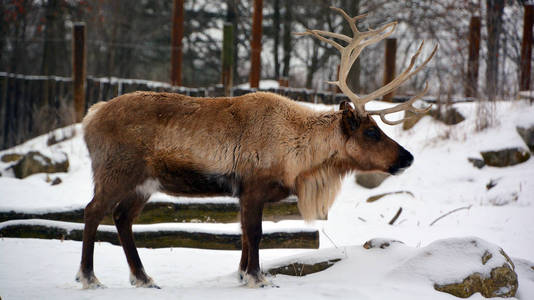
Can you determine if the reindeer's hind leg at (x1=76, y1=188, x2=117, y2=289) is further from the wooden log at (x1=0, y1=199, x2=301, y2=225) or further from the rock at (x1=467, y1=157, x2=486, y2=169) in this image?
the rock at (x1=467, y1=157, x2=486, y2=169)

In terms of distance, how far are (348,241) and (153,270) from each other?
2.93 m

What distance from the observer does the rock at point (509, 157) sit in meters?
9.23

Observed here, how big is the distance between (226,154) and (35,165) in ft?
21.5

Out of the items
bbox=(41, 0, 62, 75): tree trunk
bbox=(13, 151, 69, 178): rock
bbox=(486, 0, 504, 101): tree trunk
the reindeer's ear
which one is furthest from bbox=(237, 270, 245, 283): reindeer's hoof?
bbox=(41, 0, 62, 75): tree trunk

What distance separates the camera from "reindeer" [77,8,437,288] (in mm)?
4719

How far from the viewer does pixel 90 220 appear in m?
4.65

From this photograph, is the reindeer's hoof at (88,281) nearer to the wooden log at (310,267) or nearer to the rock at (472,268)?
the wooden log at (310,267)

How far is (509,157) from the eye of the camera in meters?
9.27

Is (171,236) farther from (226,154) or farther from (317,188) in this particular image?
(317,188)

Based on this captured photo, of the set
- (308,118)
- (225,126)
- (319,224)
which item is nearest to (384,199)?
(319,224)

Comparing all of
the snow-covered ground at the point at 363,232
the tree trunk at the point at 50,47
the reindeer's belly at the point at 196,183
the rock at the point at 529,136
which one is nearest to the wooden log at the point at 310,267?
the snow-covered ground at the point at 363,232

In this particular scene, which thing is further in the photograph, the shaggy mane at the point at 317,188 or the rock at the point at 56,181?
the rock at the point at 56,181

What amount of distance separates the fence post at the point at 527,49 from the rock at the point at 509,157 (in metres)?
2.63

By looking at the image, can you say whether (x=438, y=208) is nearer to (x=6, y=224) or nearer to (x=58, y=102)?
(x=6, y=224)
